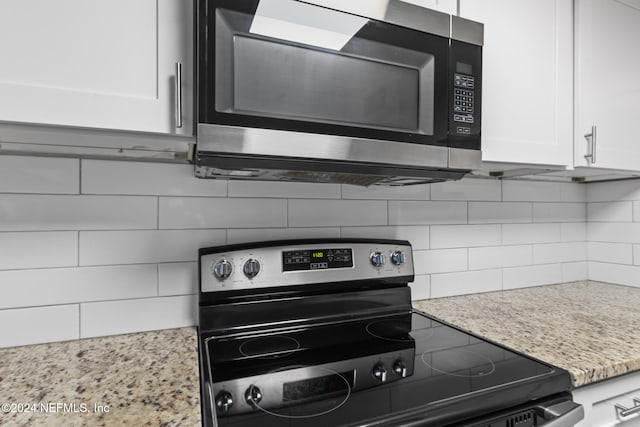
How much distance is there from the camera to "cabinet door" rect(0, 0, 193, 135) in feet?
2.09

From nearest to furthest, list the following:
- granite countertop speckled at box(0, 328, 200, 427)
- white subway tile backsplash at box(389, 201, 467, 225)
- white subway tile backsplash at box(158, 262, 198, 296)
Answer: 1. granite countertop speckled at box(0, 328, 200, 427)
2. white subway tile backsplash at box(158, 262, 198, 296)
3. white subway tile backsplash at box(389, 201, 467, 225)

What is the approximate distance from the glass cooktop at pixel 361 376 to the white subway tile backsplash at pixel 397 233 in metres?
0.34

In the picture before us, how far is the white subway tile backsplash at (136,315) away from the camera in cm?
96

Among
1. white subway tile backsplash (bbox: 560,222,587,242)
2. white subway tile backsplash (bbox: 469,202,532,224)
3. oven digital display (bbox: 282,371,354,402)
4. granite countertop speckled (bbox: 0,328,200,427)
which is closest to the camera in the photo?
granite countertop speckled (bbox: 0,328,200,427)

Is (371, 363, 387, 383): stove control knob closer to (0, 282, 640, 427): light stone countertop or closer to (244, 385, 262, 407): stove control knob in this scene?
(244, 385, 262, 407): stove control knob

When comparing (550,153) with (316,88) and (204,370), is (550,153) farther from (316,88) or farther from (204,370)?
(204,370)

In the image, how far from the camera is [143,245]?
1.00 metres

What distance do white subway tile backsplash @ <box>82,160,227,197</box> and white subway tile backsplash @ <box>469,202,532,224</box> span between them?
99 cm

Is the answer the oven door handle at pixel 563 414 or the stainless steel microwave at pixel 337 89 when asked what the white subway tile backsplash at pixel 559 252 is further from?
the oven door handle at pixel 563 414

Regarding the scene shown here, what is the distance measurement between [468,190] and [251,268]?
3.08ft

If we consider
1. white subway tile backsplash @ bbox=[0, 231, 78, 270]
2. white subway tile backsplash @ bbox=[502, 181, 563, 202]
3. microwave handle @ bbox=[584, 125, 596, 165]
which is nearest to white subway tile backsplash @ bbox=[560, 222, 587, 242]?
white subway tile backsplash @ bbox=[502, 181, 563, 202]

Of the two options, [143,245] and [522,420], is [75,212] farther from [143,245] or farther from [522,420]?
[522,420]

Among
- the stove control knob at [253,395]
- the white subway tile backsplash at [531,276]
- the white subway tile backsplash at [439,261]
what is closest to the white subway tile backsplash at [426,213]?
the white subway tile backsplash at [439,261]

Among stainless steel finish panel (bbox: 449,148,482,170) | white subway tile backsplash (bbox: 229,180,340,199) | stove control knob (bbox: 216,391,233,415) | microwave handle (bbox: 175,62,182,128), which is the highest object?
microwave handle (bbox: 175,62,182,128)
